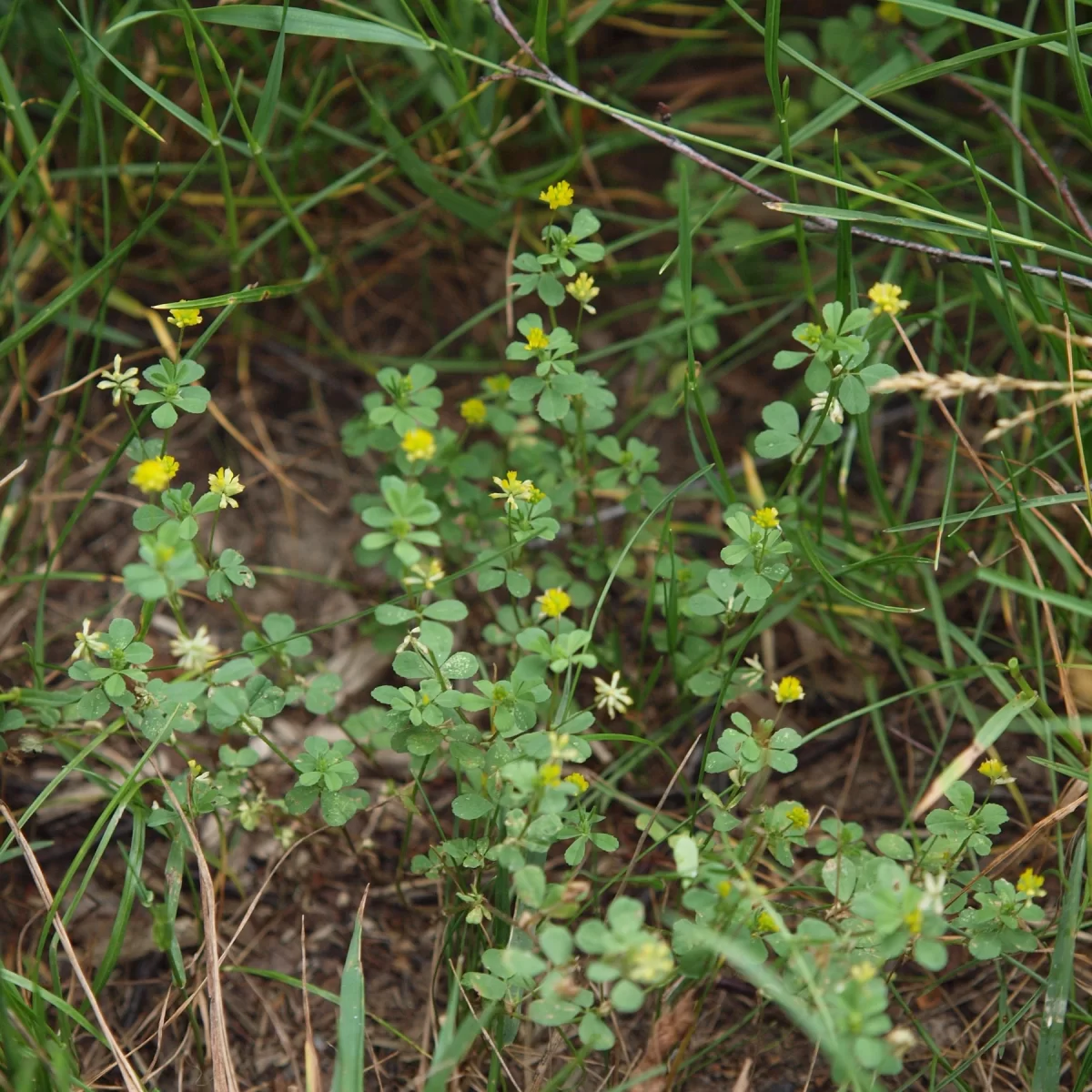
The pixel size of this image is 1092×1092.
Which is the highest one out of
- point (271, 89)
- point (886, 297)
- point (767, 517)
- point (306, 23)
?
point (306, 23)

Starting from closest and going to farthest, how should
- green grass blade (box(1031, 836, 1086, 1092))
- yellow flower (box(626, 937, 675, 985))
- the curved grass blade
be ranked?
yellow flower (box(626, 937, 675, 985)) < the curved grass blade < green grass blade (box(1031, 836, 1086, 1092))

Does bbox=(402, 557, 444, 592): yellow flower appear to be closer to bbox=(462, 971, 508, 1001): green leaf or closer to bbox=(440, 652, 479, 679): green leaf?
bbox=(440, 652, 479, 679): green leaf

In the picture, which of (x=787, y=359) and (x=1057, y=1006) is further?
(x=787, y=359)

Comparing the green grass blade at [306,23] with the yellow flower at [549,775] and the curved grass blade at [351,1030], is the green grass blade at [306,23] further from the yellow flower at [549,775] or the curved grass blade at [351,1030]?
the curved grass blade at [351,1030]

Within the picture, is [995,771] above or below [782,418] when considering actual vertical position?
below

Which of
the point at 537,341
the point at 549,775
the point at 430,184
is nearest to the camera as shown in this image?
the point at 549,775

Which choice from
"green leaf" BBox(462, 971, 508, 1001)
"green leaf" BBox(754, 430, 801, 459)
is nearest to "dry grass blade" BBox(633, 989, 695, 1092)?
"green leaf" BBox(462, 971, 508, 1001)

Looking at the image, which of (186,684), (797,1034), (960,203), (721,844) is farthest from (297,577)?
(960,203)

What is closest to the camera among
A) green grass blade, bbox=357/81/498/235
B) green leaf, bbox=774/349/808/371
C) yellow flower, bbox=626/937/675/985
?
yellow flower, bbox=626/937/675/985

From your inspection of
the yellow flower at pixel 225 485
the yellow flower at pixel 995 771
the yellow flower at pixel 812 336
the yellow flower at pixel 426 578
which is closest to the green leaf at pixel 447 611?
the yellow flower at pixel 426 578

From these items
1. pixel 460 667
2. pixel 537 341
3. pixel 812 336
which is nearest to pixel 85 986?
pixel 460 667

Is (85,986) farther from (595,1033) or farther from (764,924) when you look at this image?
(764,924)

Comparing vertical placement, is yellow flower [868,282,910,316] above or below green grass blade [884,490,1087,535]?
above

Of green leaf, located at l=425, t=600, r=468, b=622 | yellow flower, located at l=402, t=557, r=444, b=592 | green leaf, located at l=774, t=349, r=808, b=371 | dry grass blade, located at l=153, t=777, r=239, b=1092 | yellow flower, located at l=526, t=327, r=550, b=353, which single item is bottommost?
dry grass blade, located at l=153, t=777, r=239, b=1092
